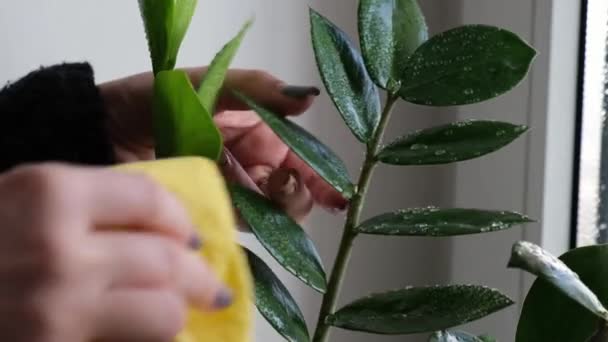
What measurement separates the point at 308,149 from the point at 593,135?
1.33 feet

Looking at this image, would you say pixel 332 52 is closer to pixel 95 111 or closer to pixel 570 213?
pixel 95 111

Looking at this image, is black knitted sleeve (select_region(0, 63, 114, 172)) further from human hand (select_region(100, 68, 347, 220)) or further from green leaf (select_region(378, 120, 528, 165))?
green leaf (select_region(378, 120, 528, 165))

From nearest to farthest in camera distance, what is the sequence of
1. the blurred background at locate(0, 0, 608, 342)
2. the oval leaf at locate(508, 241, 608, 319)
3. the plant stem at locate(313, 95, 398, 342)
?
the oval leaf at locate(508, 241, 608, 319), the plant stem at locate(313, 95, 398, 342), the blurred background at locate(0, 0, 608, 342)

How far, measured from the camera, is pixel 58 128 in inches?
17.5

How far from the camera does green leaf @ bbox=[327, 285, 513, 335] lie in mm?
399

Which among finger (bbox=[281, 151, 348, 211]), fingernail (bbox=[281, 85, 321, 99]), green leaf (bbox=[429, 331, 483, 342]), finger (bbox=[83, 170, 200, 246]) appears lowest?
green leaf (bbox=[429, 331, 483, 342])

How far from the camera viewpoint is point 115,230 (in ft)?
0.74

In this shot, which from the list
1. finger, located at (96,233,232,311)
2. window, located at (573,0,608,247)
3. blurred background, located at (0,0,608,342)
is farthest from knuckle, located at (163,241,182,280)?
window, located at (573,0,608,247)

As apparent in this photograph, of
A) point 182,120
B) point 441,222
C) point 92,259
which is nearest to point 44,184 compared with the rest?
point 92,259

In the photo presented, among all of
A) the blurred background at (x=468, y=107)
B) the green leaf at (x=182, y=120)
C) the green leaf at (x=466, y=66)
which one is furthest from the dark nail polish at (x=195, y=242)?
the blurred background at (x=468, y=107)

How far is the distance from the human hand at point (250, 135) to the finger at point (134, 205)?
0.63ft

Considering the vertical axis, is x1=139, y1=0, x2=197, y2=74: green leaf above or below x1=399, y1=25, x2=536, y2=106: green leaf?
above

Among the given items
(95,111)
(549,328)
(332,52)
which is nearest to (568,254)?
(549,328)

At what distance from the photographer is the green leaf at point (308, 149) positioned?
39 centimetres
